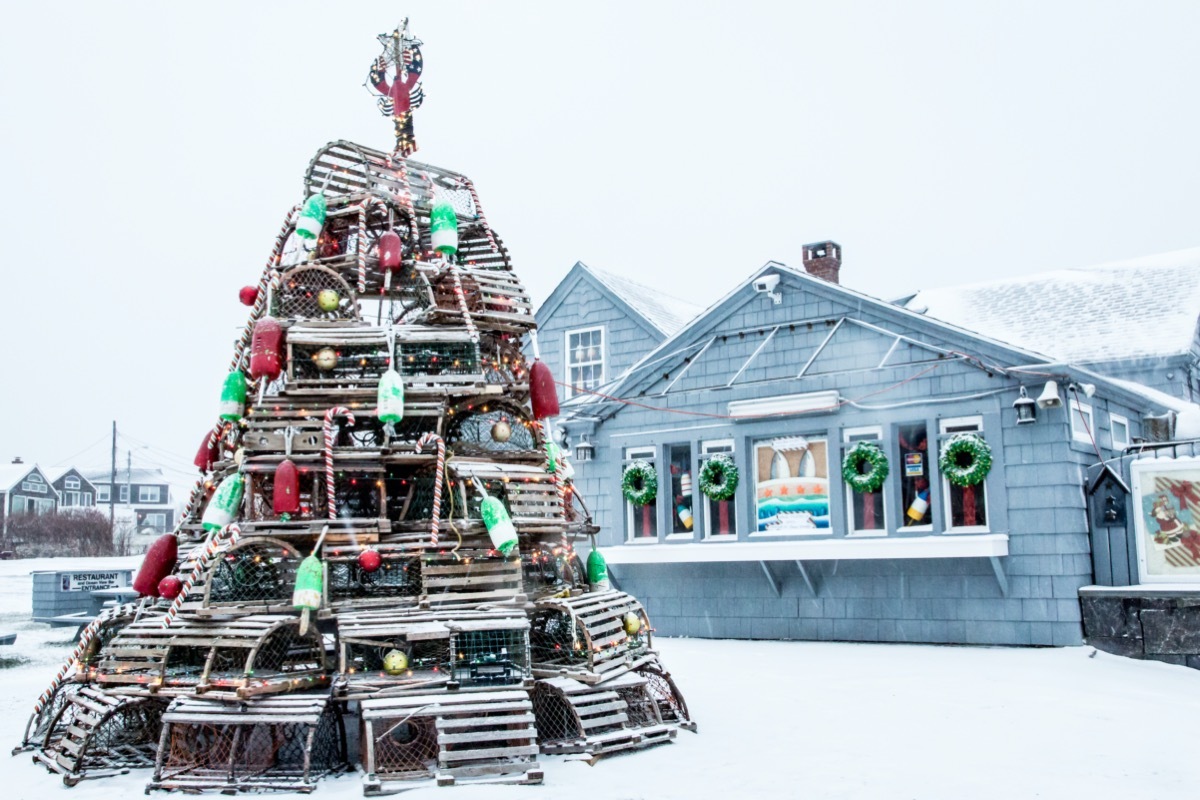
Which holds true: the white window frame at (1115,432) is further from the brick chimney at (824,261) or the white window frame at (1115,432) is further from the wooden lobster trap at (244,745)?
the wooden lobster trap at (244,745)

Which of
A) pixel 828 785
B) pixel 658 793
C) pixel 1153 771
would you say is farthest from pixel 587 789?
pixel 1153 771

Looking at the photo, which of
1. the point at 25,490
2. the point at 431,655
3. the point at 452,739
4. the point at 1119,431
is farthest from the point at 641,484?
the point at 25,490

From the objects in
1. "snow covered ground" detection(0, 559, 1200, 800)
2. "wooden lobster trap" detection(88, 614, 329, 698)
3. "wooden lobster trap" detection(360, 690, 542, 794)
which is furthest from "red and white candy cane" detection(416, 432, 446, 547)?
"snow covered ground" detection(0, 559, 1200, 800)

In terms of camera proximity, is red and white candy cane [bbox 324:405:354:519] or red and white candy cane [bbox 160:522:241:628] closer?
red and white candy cane [bbox 160:522:241:628]

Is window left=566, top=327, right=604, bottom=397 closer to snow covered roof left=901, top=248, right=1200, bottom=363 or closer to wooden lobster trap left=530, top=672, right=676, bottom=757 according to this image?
snow covered roof left=901, top=248, right=1200, bottom=363

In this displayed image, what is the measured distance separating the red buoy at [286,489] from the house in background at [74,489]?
70.0m

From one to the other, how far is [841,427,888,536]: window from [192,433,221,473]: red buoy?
34.2ft

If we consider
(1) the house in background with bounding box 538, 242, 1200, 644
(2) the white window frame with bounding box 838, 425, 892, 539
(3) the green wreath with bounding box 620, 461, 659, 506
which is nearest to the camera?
(1) the house in background with bounding box 538, 242, 1200, 644

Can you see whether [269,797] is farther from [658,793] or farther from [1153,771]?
[1153,771]

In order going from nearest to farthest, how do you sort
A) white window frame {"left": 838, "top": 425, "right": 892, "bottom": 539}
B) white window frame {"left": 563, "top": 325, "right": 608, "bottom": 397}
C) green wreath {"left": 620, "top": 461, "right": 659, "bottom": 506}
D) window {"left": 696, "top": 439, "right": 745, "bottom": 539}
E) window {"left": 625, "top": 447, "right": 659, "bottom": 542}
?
1. white window frame {"left": 838, "top": 425, "right": 892, "bottom": 539}
2. window {"left": 696, "top": 439, "right": 745, "bottom": 539}
3. green wreath {"left": 620, "top": 461, "right": 659, "bottom": 506}
4. window {"left": 625, "top": 447, "right": 659, "bottom": 542}
5. white window frame {"left": 563, "top": 325, "right": 608, "bottom": 397}

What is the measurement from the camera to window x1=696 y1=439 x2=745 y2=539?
18766 millimetres

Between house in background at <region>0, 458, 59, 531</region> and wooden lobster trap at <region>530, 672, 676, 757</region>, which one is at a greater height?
house in background at <region>0, 458, 59, 531</region>

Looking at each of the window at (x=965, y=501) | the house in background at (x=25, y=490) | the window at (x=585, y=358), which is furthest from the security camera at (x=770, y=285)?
the house in background at (x=25, y=490)

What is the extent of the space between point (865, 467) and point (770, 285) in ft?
12.7
